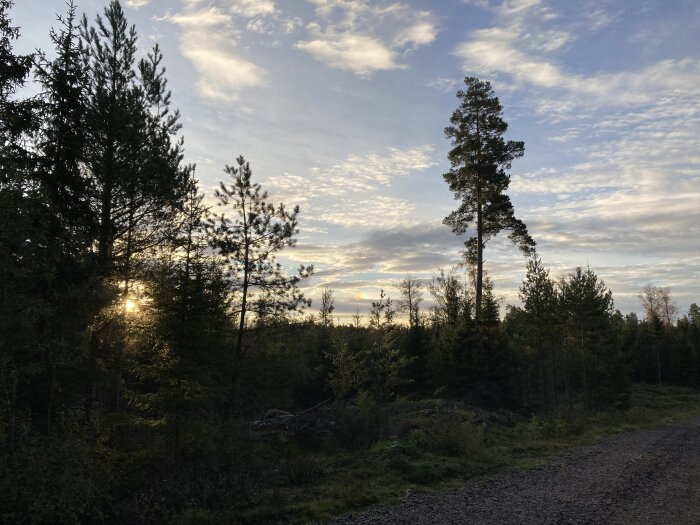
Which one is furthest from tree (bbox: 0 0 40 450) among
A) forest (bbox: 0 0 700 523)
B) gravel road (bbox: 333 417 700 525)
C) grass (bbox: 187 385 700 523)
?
gravel road (bbox: 333 417 700 525)

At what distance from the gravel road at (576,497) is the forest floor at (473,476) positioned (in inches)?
0.8

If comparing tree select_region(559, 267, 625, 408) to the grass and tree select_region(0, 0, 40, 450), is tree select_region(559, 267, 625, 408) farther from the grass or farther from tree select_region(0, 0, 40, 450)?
tree select_region(0, 0, 40, 450)

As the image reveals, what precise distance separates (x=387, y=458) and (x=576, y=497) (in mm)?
5483

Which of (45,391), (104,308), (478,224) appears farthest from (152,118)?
(478,224)

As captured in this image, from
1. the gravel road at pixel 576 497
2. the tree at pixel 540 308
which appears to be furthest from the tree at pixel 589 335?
the gravel road at pixel 576 497

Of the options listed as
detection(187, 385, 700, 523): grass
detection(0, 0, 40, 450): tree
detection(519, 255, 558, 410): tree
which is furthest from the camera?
detection(519, 255, 558, 410): tree

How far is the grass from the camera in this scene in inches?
397

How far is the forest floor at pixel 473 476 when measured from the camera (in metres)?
9.20

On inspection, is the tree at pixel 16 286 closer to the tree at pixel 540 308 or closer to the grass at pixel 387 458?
the grass at pixel 387 458

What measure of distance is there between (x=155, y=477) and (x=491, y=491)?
7848mm

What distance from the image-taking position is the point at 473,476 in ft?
41.8

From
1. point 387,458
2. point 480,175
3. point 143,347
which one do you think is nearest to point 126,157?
point 143,347

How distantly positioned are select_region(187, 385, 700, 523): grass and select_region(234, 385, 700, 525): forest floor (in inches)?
1.5

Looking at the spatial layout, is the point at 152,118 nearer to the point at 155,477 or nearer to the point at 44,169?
the point at 44,169
